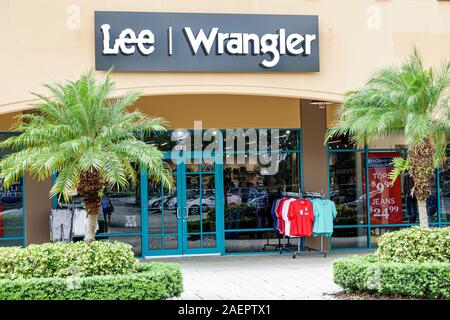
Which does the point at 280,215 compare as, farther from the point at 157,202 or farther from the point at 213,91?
the point at 213,91

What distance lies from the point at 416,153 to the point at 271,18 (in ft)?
15.7

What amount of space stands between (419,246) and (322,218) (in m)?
5.44

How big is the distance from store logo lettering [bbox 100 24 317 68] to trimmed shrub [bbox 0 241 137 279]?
4.99m

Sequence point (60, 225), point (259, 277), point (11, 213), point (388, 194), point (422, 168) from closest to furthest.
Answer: point (422, 168)
point (259, 277)
point (60, 225)
point (11, 213)
point (388, 194)

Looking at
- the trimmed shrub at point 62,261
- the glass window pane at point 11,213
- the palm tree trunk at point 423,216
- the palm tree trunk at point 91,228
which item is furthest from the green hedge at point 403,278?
the glass window pane at point 11,213

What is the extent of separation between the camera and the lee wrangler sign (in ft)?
41.8

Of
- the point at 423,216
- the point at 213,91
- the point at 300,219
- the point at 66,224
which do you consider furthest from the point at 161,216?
the point at 423,216

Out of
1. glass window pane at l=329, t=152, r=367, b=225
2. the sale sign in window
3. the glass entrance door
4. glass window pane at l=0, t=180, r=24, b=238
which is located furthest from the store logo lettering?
glass window pane at l=0, t=180, r=24, b=238

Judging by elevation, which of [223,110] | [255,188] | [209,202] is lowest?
[209,202]

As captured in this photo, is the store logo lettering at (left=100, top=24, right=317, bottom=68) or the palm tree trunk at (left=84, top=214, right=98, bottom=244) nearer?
the palm tree trunk at (left=84, top=214, right=98, bottom=244)

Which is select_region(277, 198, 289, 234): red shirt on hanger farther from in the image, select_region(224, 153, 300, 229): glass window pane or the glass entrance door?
the glass entrance door

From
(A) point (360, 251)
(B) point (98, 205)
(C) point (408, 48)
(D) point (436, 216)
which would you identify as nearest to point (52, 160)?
(B) point (98, 205)

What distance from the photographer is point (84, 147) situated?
905 centimetres

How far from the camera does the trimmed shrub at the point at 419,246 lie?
952 centimetres
